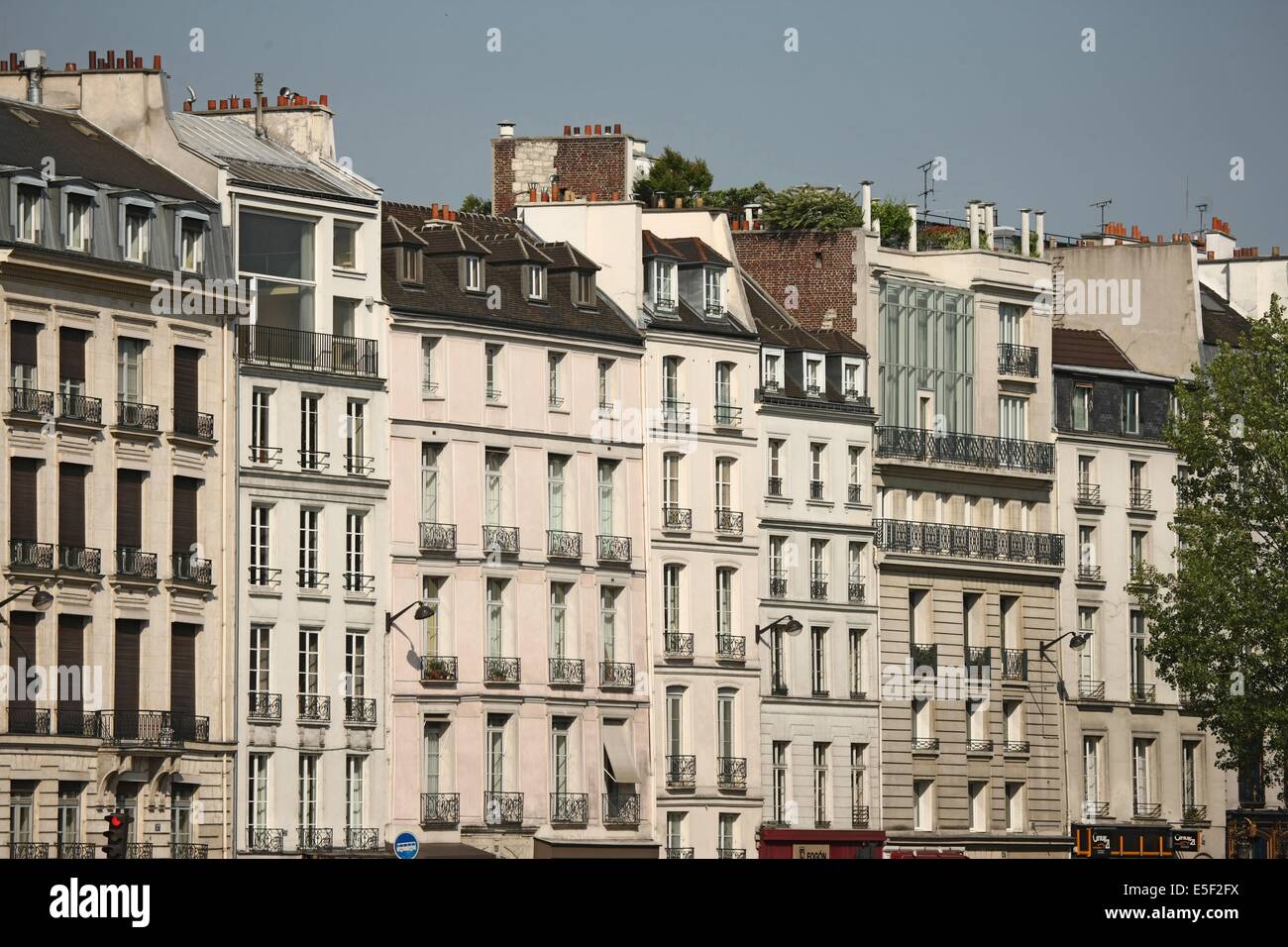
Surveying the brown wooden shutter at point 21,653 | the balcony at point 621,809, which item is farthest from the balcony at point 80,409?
the balcony at point 621,809

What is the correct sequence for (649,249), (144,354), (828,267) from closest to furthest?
(144,354) < (649,249) < (828,267)

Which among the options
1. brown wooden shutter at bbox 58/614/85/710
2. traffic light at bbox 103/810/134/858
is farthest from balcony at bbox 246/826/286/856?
traffic light at bbox 103/810/134/858

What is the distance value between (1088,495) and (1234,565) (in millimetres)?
6312

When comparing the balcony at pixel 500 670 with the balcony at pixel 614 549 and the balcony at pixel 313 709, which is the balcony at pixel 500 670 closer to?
the balcony at pixel 614 549

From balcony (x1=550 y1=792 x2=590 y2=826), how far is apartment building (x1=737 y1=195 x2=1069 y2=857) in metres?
12.0

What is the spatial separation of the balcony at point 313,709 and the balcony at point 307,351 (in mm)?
7916

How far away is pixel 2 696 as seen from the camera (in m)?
66.1

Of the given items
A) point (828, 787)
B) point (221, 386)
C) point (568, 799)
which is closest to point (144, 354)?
point (221, 386)

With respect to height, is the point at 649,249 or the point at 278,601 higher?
the point at 649,249

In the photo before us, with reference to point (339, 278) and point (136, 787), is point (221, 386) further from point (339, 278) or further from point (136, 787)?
point (136, 787)

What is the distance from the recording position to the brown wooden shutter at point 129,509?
69.8m

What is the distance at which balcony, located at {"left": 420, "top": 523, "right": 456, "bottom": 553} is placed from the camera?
252ft

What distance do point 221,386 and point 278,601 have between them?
208 inches

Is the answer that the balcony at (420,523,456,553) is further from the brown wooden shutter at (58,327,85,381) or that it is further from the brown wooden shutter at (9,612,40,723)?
the brown wooden shutter at (9,612,40,723)
